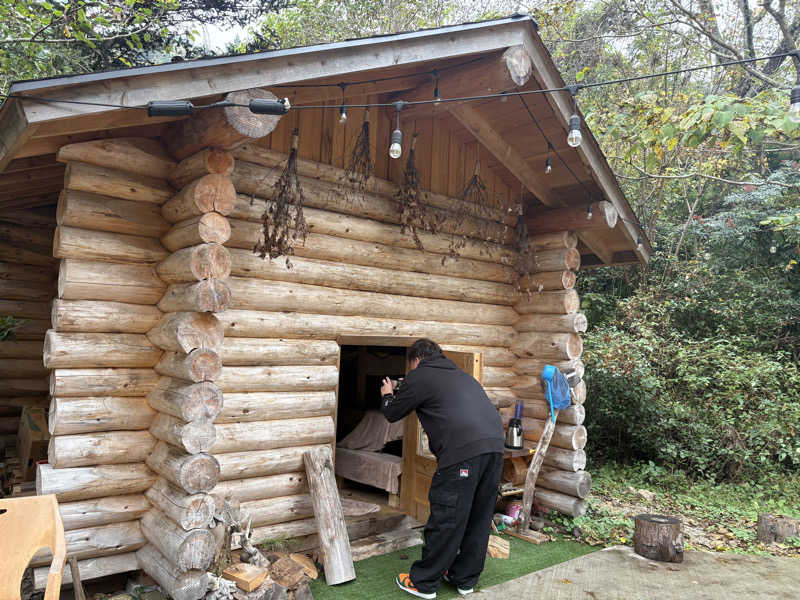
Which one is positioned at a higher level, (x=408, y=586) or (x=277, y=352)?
(x=277, y=352)

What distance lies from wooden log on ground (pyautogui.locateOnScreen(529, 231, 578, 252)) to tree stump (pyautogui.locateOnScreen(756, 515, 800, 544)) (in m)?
4.12

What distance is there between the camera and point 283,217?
5289 mm

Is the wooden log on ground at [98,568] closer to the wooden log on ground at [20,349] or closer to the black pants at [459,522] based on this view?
the black pants at [459,522]

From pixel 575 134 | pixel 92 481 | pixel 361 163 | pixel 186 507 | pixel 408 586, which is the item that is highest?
pixel 361 163

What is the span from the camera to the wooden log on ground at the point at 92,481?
4453 millimetres

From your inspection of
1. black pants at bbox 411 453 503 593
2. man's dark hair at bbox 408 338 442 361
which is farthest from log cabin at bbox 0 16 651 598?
black pants at bbox 411 453 503 593

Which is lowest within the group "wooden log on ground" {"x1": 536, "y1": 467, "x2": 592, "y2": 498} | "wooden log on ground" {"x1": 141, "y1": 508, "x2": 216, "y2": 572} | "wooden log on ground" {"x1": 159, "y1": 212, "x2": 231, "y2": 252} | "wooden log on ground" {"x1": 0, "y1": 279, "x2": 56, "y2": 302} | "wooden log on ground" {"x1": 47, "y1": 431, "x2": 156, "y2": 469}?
"wooden log on ground" {"x1": 536, "y1": 467, "x2": 592, "y2": 498}

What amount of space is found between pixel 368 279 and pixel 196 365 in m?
2.38

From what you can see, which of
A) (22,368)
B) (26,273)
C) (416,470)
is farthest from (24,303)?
(416,470)

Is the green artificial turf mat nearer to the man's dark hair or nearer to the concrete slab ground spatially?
the concrete slab ground

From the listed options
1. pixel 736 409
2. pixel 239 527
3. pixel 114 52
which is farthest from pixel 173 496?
pixel 114 52

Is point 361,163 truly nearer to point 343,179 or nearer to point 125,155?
point 343,179

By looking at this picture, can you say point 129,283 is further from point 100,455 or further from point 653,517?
point 653,517

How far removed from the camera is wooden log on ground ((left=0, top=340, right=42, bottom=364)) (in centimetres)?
769
